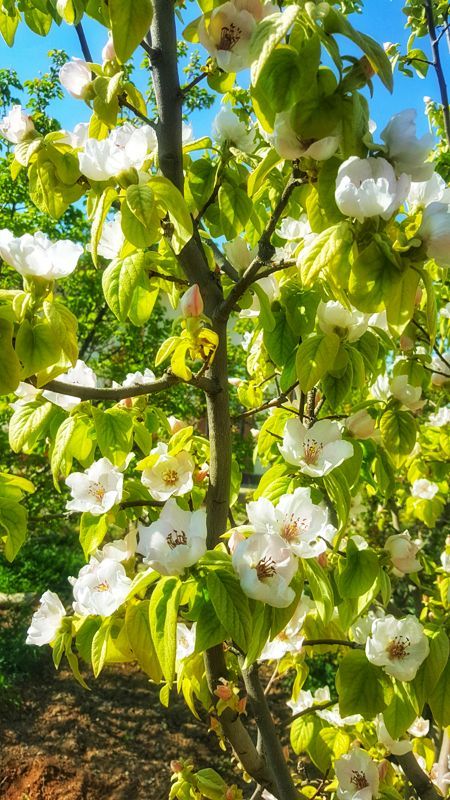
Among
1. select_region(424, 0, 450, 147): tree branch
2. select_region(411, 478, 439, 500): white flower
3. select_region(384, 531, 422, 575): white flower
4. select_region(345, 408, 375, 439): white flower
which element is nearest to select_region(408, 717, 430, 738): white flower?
select_region(411, 478, 439, 500): white flower

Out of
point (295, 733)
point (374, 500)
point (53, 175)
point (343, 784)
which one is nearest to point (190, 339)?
point (53, 175)

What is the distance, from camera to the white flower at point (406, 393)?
4.91 ft

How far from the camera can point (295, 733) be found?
5.88 feet

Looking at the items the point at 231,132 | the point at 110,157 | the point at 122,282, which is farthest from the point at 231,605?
the point at 231,132

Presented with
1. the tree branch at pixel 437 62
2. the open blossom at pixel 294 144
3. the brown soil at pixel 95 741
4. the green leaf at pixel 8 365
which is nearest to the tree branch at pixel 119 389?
the green leaf at pixel 8 365

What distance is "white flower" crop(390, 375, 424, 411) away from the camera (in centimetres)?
150

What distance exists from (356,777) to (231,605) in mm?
985

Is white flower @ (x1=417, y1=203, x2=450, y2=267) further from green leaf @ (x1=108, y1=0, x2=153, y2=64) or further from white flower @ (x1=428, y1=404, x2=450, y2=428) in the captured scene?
white flower @ (x1=428, y1=404, x2=450, y2=428)

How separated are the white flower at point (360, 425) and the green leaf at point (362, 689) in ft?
1.46

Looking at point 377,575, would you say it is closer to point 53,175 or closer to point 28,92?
point 53,175

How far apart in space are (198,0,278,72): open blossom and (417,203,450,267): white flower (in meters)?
0.38

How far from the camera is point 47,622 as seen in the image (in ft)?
4.14

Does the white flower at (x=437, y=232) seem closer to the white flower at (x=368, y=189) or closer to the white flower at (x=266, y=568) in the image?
the white flower at (x=368, y=189)

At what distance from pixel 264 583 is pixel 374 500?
377 cm
